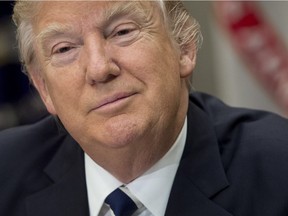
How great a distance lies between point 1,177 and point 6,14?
3.87 feet

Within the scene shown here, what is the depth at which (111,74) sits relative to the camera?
1.25 m

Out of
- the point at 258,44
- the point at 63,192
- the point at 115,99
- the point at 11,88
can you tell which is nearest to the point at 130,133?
the point at 115,99

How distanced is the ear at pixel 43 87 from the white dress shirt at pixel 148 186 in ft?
0.60

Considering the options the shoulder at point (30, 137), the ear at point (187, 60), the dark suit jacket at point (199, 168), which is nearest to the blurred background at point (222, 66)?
the shoulder at point (30, 137)

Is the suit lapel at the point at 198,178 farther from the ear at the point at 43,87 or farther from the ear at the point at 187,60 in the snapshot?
the ear at the point at 43,87

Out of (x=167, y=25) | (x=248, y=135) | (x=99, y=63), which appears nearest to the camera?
(x=99, y=63)

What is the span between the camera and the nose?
1230 millimetres

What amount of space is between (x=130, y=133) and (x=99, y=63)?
16 centimetres

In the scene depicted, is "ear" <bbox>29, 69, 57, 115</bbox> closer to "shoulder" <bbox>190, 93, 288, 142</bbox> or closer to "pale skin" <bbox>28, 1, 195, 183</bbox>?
"pale skin" <bbox>28, 1, 195, 183</bbox>

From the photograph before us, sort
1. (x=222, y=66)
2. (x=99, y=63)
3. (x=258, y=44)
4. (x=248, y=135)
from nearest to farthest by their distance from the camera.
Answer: (x=99, y=63) < (x=248, y=135) < (x=258, y=44) < (x=222, y=66)

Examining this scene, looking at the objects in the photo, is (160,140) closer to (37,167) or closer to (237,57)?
(37,167)

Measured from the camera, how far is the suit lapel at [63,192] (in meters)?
1.48

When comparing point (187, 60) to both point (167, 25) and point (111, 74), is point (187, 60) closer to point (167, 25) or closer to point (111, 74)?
point (167, 25)

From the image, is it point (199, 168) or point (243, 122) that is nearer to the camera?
point (199, 168)
